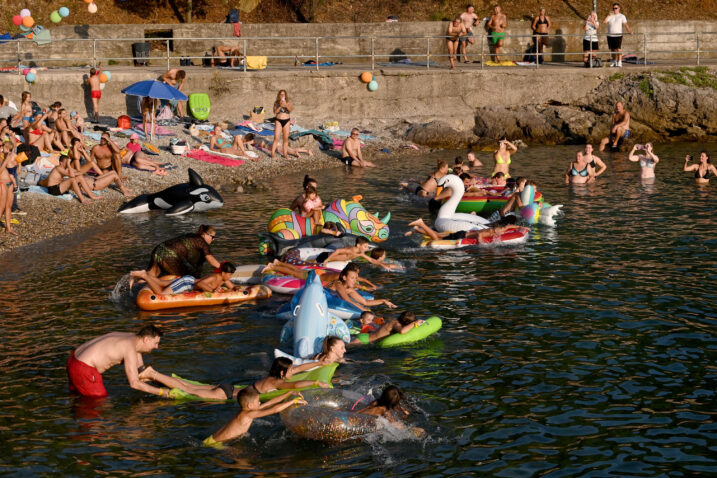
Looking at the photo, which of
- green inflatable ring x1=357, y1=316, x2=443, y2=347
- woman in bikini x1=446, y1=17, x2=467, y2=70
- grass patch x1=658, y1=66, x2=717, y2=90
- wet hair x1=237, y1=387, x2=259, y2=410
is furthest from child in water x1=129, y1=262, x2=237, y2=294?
grass patch x1=658, y1=66, x2=717, y2=90

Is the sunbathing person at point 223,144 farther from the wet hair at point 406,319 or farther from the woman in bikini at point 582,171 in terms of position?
the wet hair at point 406,319

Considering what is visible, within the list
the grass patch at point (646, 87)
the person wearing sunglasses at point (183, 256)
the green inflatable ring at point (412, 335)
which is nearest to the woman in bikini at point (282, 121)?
the person wearing sunglasses at point (183, 256)

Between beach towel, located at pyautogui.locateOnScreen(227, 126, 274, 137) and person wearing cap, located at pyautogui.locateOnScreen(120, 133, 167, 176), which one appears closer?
person wearing cap, located at pyautogui.locateOnScreen(120, 133, 167, 176)

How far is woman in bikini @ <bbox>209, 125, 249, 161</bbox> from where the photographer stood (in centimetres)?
A: 2870

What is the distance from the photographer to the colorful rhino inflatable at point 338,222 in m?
18.8

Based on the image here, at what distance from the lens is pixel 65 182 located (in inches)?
879

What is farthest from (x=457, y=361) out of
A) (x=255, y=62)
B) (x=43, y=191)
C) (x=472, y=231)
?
(x=255, y=62)

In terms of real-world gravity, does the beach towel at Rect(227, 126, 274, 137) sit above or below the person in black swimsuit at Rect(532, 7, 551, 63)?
below

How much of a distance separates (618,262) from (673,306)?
9.44 feet

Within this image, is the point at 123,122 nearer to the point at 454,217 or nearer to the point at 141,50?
the point at 141,50

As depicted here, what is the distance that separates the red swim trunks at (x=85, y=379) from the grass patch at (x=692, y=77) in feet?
93.9

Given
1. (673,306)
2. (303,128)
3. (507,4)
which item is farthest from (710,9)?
(673,306)

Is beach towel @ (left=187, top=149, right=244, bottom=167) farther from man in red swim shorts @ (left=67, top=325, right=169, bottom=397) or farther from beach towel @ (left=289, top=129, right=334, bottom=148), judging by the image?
man in red swim shorts @ (left=67, top=325, right=169, bottom=397)

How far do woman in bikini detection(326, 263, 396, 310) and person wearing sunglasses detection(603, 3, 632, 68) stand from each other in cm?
2262
